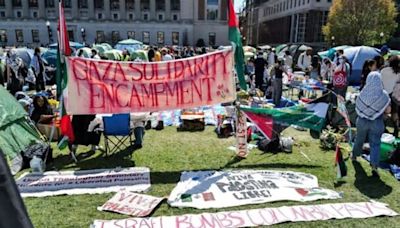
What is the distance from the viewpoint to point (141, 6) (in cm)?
8162

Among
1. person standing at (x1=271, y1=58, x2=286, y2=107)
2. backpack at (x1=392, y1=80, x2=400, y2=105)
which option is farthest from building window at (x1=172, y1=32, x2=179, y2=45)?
backpack at (x1=392, y1=80, x2=400, y2=105)

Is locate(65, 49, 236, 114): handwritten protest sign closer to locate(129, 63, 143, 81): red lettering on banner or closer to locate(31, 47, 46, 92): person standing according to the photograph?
locate(129, 63, 143, 81): red lettering on banner

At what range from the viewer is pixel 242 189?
5434 millimetres

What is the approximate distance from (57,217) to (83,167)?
6.55 feet

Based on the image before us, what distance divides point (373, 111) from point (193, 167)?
322 cm

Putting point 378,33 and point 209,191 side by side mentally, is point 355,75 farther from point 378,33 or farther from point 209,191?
point 378,33

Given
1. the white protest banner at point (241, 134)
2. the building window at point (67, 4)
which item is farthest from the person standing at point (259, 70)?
the building window at point (67, 4)

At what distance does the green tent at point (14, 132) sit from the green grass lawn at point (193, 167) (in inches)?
25.9

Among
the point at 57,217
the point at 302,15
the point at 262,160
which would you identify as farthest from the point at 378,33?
the point at 57,217

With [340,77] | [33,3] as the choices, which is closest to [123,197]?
[340,77]

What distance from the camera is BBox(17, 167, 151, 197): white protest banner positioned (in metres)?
5.43

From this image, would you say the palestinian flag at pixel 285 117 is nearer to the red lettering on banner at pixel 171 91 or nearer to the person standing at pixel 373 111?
the person standing at pixel 373 111

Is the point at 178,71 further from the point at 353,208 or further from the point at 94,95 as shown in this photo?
the point at 353,208

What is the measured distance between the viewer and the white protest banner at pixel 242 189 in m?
5.08
